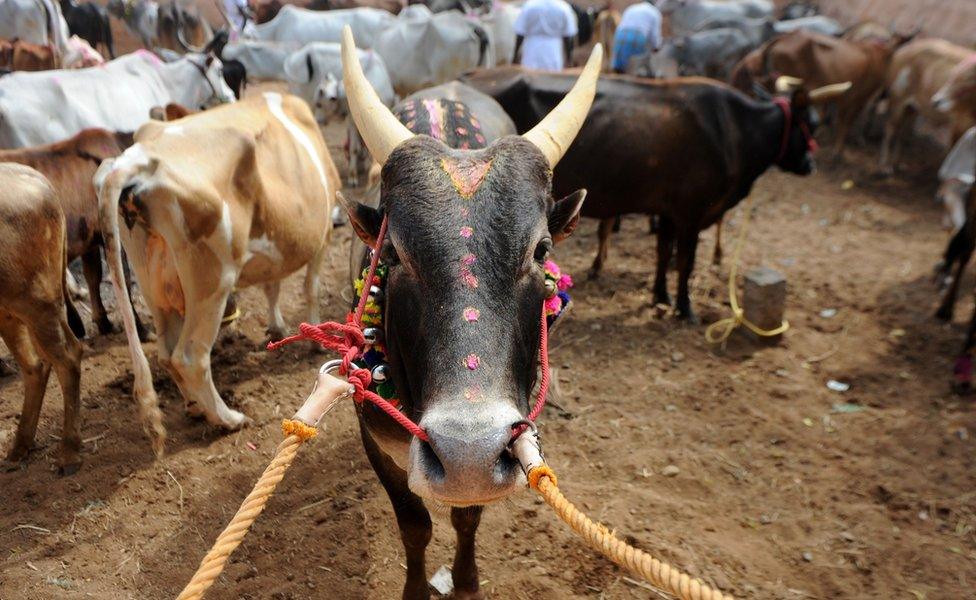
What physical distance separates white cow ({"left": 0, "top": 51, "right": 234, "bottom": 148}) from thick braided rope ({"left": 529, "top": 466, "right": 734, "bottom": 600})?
6.70m

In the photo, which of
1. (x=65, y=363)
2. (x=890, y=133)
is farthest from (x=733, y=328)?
(x=890, y=133)

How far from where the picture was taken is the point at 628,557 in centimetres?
160

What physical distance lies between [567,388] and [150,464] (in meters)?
3.00

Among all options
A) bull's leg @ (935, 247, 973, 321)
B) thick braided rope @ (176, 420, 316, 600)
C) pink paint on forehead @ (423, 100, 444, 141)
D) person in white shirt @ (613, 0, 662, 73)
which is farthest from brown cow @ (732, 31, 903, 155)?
thick braided rope @ (176, 420, 316, 600)

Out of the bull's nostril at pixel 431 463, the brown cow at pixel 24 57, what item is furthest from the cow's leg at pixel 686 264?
the brown cow at pixel 24 57

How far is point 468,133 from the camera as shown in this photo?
369 centimetres

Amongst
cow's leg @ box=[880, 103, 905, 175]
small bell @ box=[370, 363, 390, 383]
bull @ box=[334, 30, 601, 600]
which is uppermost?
bull @ box=[334, 30, 601, 600]

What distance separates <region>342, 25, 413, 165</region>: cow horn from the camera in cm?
261

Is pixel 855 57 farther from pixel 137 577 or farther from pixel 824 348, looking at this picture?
pixel 137 577

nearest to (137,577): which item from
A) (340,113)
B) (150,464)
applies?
(150,464)

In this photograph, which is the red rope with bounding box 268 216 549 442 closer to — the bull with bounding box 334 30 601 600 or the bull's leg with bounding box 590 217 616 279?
the bull with bounding box 334 30 601 600

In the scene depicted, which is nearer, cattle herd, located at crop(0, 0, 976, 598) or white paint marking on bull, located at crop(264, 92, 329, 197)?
cattle herd, located at crop(0, 0, 976, 598)

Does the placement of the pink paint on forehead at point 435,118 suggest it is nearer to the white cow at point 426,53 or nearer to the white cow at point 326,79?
the white cow at point 326,79

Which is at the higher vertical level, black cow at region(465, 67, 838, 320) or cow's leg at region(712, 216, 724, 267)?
black cow at region(465, 67, 838, 320)
